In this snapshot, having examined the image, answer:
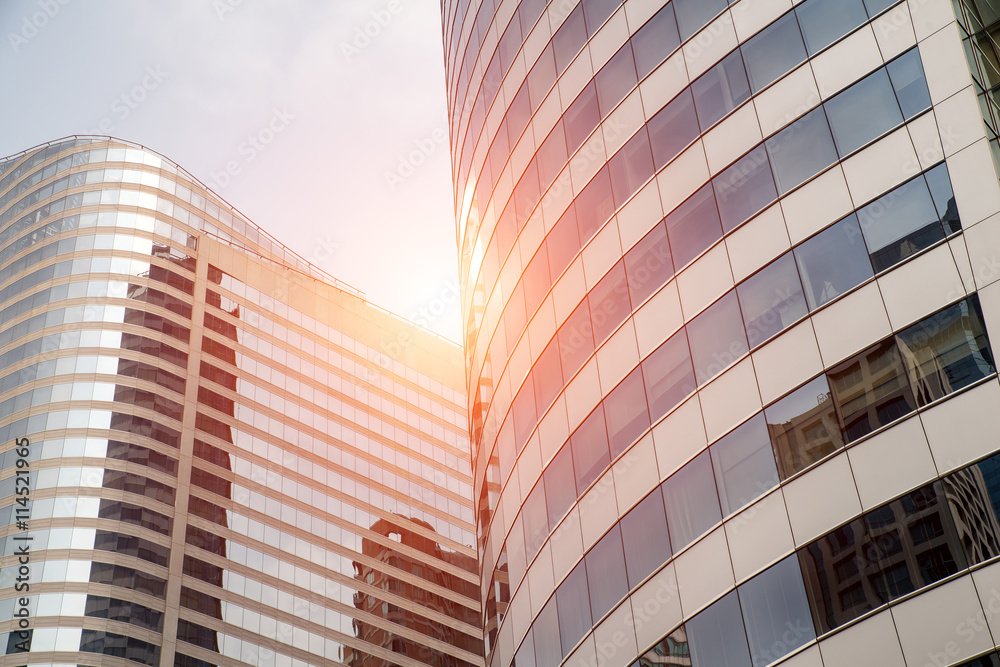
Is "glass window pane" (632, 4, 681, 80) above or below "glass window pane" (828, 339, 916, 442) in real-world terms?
above

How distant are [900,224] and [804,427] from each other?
4499 mm

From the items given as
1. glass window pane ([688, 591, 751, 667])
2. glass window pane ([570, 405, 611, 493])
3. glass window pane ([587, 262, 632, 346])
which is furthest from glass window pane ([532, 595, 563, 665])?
glass window pane ([587, 262, 632, 346])

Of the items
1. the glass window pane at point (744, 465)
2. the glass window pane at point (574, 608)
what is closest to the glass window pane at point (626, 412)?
the glass window pane at point (744, 465)

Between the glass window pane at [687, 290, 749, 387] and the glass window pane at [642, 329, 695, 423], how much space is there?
0.26 m

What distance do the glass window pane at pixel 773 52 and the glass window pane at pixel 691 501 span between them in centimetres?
927

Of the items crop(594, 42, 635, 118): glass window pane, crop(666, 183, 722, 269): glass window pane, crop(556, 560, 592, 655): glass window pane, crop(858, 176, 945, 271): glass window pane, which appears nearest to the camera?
crop(858, 176, 945, 271): glass window pane

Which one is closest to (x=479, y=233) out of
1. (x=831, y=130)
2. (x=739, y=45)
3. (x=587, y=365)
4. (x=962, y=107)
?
(x=587, y=365)

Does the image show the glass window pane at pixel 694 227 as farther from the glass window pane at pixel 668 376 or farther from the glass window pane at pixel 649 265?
the glass window pane at pixel 668 376

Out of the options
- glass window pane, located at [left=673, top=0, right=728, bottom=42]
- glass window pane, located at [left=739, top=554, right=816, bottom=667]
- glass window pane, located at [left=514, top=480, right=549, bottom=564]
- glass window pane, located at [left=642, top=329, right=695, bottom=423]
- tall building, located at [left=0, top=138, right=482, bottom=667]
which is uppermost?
tall building, located at [left=0, top=138, right=482, bottom=667]

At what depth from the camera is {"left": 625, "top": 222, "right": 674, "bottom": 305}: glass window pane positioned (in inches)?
982

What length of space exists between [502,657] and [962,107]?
19575 millimetres

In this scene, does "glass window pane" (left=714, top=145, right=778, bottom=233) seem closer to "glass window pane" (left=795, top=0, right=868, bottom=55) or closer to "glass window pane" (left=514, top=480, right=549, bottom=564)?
"glass window pane" (left=795, top=0, right=868, bottom=55)

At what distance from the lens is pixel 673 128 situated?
2598 cm

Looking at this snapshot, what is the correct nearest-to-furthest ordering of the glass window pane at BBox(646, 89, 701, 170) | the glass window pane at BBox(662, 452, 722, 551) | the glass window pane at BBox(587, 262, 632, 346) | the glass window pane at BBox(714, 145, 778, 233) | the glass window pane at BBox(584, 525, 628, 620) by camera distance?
the glass window pane at BBox(662, 452, 722, 551) → the glass window pane at BBox(714, 145, 778, 233) → the glass window pane at BBox(584, 525, 628, 620) → the glass window pane at BBox(646, 89, 701, 170) → the glass window pane at BBox(587, 262, 632, 346)
